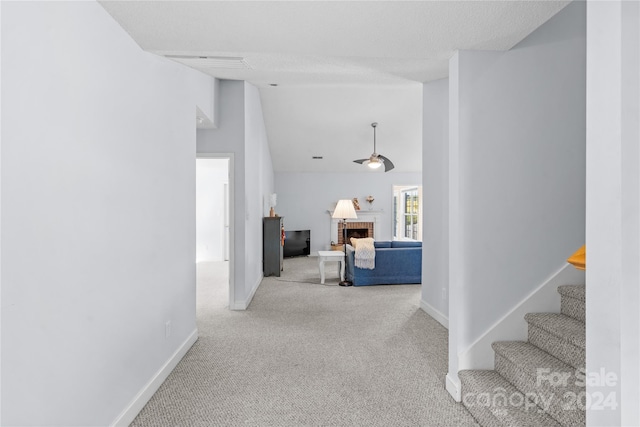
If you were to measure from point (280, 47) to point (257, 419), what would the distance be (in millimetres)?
2319

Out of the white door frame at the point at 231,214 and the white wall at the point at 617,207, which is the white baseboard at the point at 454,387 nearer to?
the white wall at the point at 617,207

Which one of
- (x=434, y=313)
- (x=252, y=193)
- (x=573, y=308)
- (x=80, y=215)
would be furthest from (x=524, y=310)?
(x=252, y=193)

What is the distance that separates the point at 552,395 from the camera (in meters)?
1.90

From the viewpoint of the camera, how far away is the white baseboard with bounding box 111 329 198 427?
2043 mm

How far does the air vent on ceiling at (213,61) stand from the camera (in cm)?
264

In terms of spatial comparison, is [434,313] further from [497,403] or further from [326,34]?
[326,34]

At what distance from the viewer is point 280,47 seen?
95.6 inches

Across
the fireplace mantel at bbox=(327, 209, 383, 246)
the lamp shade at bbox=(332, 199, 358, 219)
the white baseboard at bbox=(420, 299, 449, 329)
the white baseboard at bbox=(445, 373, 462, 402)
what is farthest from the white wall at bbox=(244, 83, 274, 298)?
the fireplace mantel at bbox=(327, 209, 383, 246)

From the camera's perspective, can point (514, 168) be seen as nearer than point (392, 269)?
Yes

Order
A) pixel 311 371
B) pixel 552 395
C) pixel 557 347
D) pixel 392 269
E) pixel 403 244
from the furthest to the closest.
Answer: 1. pixel 403 244
2. pixel 392 269
3. pixel 311 371
4. pixel 557 347
5. pixel 552 395

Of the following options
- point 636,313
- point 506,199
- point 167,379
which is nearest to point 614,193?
point 636,313

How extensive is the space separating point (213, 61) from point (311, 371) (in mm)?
2451

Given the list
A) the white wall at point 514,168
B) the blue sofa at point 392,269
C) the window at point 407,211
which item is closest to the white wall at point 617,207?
the white wall at point 514,168

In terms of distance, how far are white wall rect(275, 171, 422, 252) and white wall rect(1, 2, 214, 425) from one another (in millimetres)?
6697
